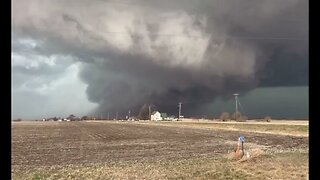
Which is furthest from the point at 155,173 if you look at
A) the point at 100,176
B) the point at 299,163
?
the point at 299,163

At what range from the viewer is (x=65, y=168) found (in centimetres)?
2423

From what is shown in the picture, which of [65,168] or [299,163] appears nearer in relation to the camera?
[299,163]
